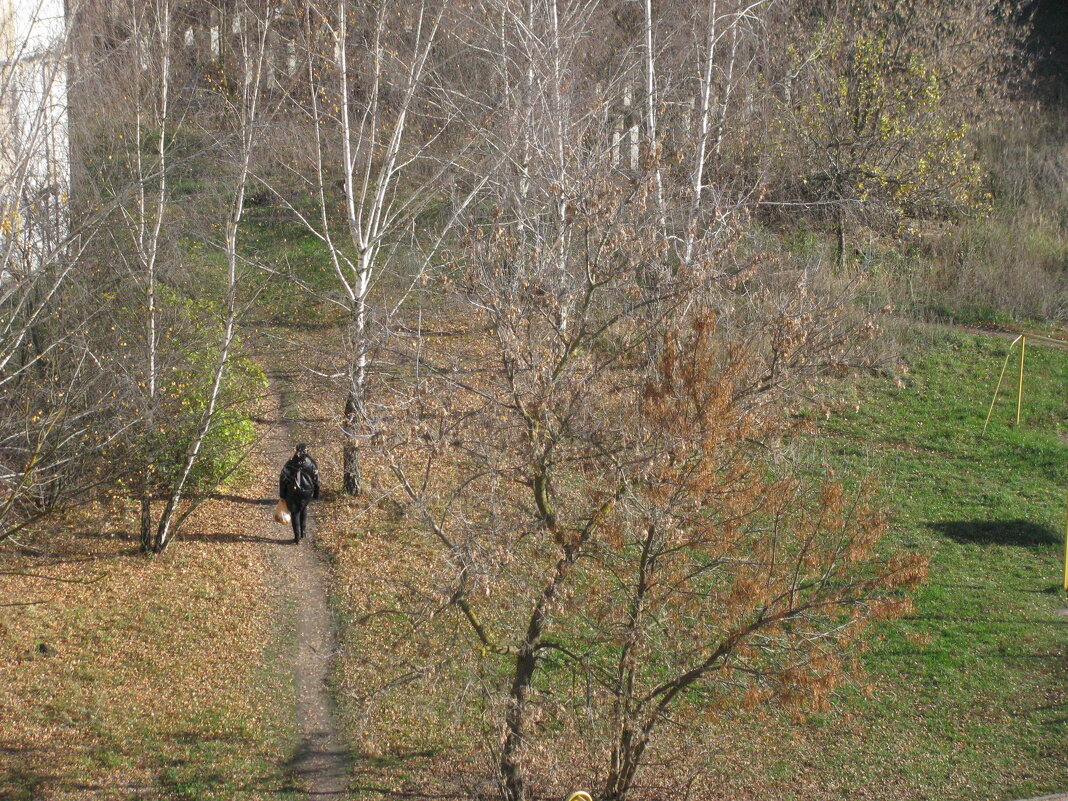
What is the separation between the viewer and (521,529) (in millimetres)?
8219

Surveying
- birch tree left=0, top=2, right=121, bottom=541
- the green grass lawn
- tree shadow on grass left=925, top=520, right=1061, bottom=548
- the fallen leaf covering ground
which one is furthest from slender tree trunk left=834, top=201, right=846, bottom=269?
birch tree left=0, top=2, right=121, bottom=541

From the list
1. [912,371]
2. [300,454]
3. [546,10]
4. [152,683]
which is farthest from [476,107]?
[152,683]

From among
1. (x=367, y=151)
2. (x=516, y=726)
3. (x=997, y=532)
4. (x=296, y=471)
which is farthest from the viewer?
(x=367, y=151)

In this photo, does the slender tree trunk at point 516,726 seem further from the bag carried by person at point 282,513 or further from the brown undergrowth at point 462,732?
the bag carried by person at point 282,513

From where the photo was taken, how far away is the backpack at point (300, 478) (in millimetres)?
14195

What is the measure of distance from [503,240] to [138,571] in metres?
8.43

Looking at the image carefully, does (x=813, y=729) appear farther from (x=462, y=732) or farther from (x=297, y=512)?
(x=297, y=512)

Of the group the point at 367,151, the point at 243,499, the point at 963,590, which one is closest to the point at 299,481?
the point at 243,499

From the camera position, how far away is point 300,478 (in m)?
14.2

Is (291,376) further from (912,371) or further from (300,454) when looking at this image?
(912,371)

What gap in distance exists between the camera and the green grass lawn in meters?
10.8

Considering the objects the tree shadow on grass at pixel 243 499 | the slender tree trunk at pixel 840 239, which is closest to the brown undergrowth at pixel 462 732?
the tree shadow on grass at pixel 243 499

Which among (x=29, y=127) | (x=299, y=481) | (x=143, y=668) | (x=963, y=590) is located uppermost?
(x=29, y=127)

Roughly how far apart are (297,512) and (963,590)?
31.8ft
